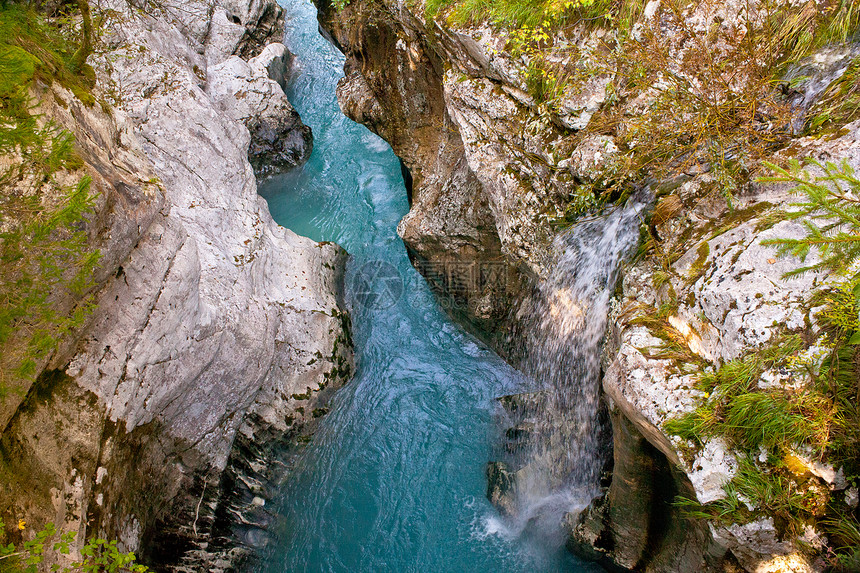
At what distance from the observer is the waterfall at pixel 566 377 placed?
5.84 meters

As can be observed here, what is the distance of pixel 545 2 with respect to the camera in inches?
234

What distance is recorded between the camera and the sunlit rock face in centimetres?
482

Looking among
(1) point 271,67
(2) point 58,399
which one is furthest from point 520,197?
(1) point 271,67

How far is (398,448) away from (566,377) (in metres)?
3.08

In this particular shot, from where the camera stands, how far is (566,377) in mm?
6457

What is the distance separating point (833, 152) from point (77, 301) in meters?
6.96

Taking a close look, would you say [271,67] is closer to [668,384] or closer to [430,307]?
[430,307]
